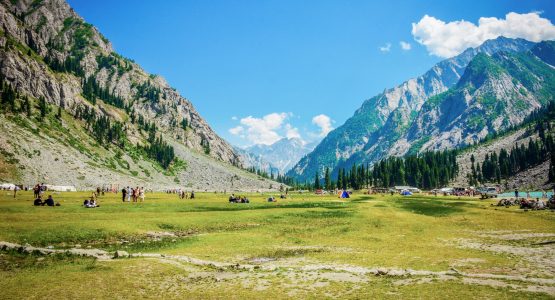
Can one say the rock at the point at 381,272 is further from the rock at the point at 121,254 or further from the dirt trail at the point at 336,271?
the rock at the point at 121,254

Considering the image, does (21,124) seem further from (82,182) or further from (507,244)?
(507,244)

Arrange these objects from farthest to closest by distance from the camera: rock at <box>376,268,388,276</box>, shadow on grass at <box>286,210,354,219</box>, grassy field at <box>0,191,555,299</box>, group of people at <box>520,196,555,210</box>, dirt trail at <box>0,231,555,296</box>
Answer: group of people at <box>520,196,555,210</box> < shadow on grass at <box>286,210,354,219</box> < rock at <box>376,268,388,276</box> < dirt trail at <box>0,231,555,296</box> < grassy field at <box>0,191,555,299</box>

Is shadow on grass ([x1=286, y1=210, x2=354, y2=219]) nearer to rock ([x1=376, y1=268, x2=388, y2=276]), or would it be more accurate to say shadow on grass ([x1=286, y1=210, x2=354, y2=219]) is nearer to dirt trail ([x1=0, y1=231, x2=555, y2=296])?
dirt trail ([x1=0, y1=231, x2=555, y2=296])

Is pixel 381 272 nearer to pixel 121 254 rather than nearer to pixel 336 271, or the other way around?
pixel 336 271

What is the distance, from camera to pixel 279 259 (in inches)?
1152

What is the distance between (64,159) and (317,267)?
173 meters

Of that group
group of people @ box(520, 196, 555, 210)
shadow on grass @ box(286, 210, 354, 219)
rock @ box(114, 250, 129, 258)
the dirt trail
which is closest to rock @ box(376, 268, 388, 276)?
the dirt trail

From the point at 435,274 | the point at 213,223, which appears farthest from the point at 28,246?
the point at 435,274

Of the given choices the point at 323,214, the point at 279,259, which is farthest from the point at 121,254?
the point at 323,214

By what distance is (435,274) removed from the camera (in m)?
22.5

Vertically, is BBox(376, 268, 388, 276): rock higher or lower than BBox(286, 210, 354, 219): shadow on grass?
lower

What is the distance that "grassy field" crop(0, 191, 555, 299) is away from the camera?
1928 centimetres

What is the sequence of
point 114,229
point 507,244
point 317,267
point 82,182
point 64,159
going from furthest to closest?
point 64,159 < point 82,182 < point 114,229 < point 507,244 < point 317,267

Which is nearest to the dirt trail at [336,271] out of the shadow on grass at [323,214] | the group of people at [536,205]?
the shadow on grass at [323,214]
